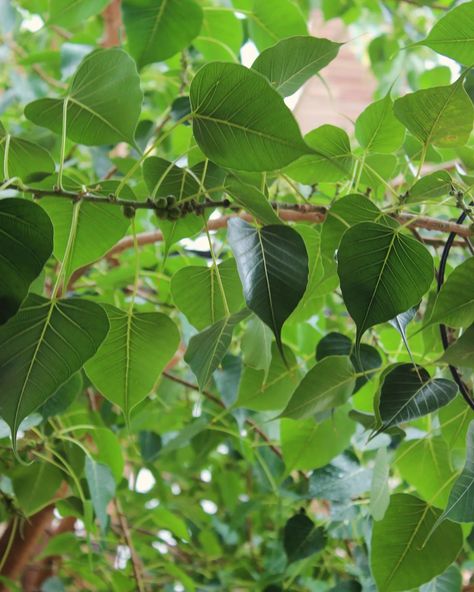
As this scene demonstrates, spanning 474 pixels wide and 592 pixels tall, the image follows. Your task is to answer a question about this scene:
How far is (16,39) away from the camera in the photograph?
1441 millimetres

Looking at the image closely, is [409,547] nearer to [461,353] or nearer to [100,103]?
[461,353]

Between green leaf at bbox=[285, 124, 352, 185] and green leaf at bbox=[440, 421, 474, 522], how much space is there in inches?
7.7

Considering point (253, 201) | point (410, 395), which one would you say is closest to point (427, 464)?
point (410, 395)

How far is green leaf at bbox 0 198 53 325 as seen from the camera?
0.36 metres

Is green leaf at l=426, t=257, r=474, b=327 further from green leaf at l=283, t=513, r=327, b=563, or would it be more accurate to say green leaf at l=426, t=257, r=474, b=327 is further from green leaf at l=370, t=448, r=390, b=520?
green leaf at l=283, t=513, r=327, b=563

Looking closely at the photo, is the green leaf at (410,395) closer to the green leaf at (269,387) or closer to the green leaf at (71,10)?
the green leaf at (269,387)

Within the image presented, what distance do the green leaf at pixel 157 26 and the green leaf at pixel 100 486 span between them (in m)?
0.34

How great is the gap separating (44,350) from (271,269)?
13 centimetres

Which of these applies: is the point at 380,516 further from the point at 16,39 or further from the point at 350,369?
the point at 16,39

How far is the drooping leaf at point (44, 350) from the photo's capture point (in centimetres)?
39

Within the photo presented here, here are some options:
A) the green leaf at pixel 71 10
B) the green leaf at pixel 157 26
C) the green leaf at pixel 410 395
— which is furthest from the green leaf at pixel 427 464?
the green leaf at pixel 71 10

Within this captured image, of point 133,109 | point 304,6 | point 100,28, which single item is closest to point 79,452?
point 133,109

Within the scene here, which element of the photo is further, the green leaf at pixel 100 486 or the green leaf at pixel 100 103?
the green leaf at pixel 100 486

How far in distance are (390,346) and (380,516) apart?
0.80 feet
